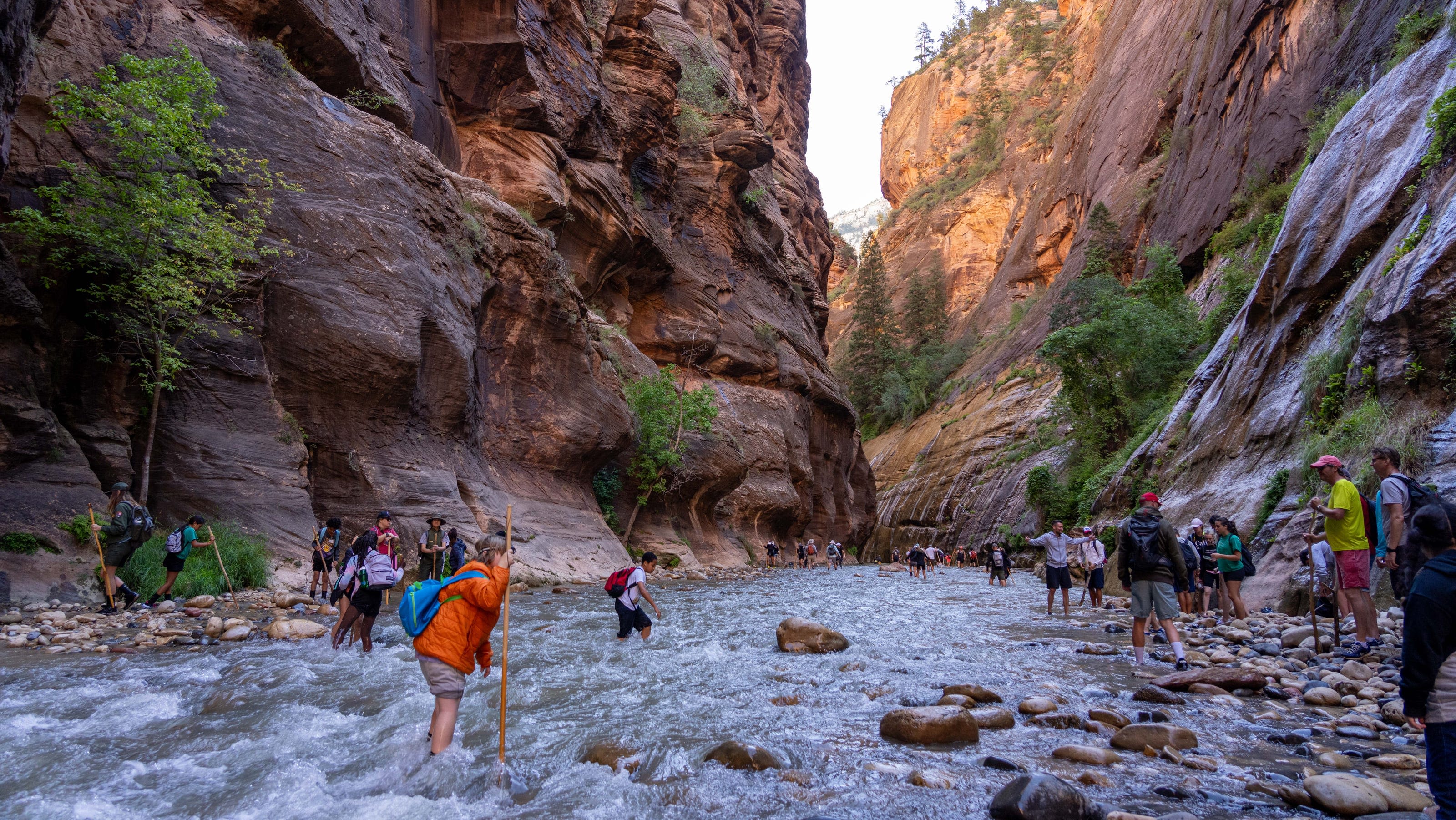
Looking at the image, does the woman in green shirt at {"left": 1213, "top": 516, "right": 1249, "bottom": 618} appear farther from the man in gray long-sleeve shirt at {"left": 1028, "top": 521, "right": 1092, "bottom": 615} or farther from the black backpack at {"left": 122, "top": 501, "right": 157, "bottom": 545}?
the black backpack at {"left": 122, "top": 501, "right": 157, "bottom": 545}

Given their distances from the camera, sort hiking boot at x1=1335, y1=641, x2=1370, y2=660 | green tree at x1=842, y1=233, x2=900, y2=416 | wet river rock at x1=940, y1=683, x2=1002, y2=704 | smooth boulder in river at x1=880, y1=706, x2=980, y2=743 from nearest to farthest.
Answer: smooth boulder in river at x1=880, y1=706, x2=980, y2=743 → wet river rock at x1=940, y1=683, x2=1002, y2=704 → hiking boot at x1=1335, y1=641, x2=1370, y2=660 → green tree at x1=842, y1=233, x2=900, y2=416

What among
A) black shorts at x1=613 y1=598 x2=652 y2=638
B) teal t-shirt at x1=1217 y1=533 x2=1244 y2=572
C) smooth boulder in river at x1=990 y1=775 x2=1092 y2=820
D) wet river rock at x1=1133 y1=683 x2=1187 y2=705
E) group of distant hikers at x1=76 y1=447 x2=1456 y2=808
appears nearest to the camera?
group of distant hikers at x1=76 y1=447 x2=1456 y2=808

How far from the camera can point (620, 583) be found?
10.1 metres

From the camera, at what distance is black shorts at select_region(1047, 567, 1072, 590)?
14203mm

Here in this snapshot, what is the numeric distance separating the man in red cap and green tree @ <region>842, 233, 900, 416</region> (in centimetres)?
5769

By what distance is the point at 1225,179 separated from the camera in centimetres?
3272

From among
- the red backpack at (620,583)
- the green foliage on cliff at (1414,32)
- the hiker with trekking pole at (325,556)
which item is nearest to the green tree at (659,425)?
the hiker with trekking pole at (325,556)

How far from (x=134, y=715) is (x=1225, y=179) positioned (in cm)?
3993

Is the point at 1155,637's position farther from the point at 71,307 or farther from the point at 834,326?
the point at 834,326

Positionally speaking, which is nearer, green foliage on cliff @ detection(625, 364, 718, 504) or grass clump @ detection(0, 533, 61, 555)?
grass clump @ detection(0, 533, 61, 555)

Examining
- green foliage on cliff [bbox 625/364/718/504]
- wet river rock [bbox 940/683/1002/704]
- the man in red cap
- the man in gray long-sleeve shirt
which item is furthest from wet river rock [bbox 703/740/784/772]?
green foliage on cliff [bbox 625/364/718/504]

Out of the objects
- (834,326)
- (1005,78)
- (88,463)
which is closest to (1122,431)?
(88,463)

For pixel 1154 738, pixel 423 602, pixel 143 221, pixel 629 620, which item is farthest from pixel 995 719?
pixel 143 221

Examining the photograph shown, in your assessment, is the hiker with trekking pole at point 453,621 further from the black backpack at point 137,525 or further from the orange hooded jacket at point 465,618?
the black backpack at point 137,525
